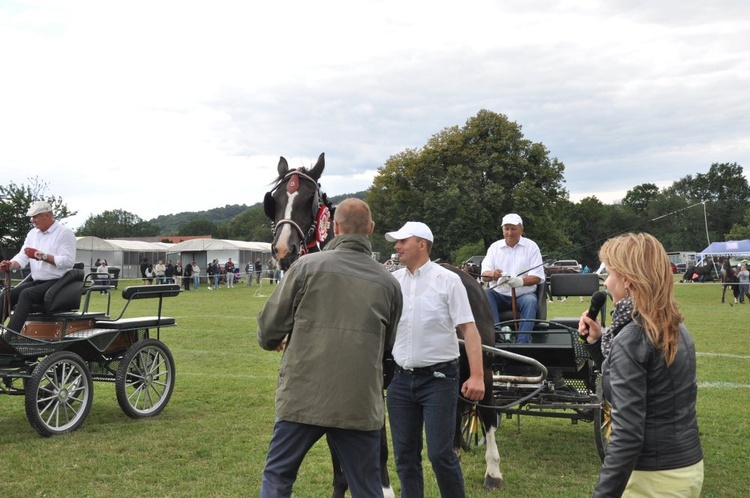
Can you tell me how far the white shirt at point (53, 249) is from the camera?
Answer: 746 centimetres

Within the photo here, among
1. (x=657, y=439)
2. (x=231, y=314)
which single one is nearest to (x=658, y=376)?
(x=657, y=439)

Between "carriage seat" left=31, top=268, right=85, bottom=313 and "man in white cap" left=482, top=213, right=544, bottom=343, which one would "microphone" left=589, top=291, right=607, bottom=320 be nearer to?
"man in white cap" left=482, top=213, right=544, bottom=343

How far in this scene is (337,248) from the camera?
11.7 feet

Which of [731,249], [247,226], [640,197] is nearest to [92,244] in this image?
[731,249]

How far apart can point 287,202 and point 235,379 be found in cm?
554

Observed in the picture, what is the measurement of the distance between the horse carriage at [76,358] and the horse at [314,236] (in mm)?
2695

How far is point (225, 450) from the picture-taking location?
650 cm

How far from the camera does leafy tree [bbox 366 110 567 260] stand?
147ft

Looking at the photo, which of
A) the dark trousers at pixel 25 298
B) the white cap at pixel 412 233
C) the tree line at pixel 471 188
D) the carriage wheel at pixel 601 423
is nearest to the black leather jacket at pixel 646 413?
the white cap at pixel 412 233

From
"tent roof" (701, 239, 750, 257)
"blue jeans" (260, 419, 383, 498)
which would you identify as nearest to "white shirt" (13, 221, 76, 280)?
"blue jeans" (260, 419, 383, 498)

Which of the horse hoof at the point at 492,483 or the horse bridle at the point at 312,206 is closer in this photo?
the horse bridle at the point at 312,206

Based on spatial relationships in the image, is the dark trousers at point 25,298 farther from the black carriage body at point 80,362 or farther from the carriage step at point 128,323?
the carriage step at point 128,323

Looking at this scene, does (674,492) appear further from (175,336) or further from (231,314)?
(231,314)

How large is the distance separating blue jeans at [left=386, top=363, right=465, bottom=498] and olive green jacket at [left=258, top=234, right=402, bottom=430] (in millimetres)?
707
